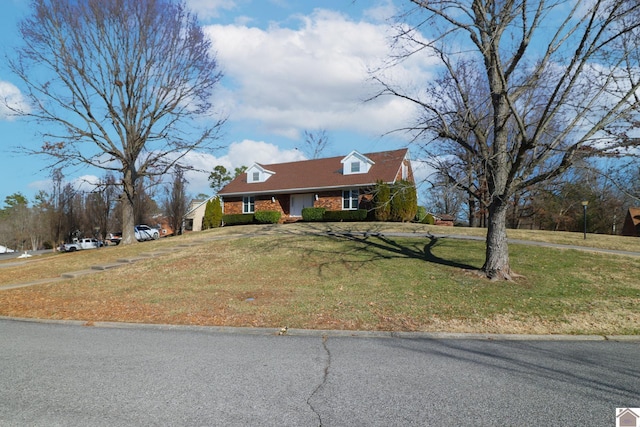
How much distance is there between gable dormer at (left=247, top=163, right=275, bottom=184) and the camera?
34.2 meters

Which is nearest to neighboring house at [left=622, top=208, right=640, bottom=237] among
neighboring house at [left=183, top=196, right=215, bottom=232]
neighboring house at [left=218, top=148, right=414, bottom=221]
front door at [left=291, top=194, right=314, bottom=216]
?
neighboring house at [left=218, top=148, right=414, bottom=221]

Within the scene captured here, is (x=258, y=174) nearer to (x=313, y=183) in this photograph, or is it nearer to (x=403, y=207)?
(x=313, y=183)

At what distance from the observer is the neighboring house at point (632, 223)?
35875mm

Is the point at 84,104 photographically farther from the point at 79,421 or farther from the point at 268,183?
the point at 79,421

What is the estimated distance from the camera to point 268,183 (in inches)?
1305

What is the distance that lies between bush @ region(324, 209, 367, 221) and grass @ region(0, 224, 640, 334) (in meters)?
9.83

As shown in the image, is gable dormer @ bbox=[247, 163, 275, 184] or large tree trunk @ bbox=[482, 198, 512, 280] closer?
large tree trunk @ bbox=[482, 198, 512, 280]

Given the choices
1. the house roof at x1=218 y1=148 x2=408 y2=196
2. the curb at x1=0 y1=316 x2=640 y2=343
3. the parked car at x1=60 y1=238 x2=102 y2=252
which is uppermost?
the house roof at x1=218 y1=148 x2=408 y2=196

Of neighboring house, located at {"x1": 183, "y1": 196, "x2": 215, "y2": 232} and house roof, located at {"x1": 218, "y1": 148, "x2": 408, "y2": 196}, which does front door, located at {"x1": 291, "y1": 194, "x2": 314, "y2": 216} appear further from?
neighboring house, located at {"x1": 183, "y1": 196, "x2": 215, "y2": 232}

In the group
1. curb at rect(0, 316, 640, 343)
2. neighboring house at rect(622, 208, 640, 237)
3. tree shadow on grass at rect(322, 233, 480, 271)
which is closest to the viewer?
curb at rect(0, 316, 640, 343)

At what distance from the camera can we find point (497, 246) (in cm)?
1055

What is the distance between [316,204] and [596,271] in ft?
67.5

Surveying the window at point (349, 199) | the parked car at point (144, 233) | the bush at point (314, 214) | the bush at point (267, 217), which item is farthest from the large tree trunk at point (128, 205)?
the parked car at point (144, 233)

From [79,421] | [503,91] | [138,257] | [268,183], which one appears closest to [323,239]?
[138,257]
